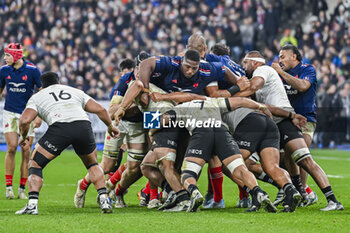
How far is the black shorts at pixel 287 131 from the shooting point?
9.66 m

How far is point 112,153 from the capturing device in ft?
35.8

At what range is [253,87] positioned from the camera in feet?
31.5

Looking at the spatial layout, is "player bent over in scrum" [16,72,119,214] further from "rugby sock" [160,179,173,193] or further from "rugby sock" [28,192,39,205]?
"rugby sock" [160,179,173,193]

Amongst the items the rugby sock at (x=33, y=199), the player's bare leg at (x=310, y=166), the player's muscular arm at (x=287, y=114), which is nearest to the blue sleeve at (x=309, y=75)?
the player's muscular arm at (x=287, y=114)

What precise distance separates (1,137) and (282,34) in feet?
39.9

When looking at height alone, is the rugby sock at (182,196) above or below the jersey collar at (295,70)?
below

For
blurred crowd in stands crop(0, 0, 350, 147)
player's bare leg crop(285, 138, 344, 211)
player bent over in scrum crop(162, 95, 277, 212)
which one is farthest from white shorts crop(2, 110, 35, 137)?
blurred crowd in stands crop(0, 0, 350, 147)

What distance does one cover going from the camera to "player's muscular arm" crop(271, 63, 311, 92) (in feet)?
33.3

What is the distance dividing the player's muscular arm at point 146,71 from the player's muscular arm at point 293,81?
76.9 inches

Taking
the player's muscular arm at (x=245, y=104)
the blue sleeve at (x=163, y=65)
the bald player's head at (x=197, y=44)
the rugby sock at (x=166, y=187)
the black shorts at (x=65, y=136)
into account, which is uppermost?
the bald player's head at (x=197, y=44)

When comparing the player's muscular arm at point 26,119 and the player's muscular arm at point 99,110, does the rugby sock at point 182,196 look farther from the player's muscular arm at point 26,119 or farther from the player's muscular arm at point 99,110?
the player's muscular arm at point 26,119

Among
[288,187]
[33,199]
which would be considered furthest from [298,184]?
[33,199]

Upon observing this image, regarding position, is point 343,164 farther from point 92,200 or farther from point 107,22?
point 107,22

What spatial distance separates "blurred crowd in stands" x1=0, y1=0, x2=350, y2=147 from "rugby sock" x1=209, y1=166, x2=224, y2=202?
14843 millimetres
